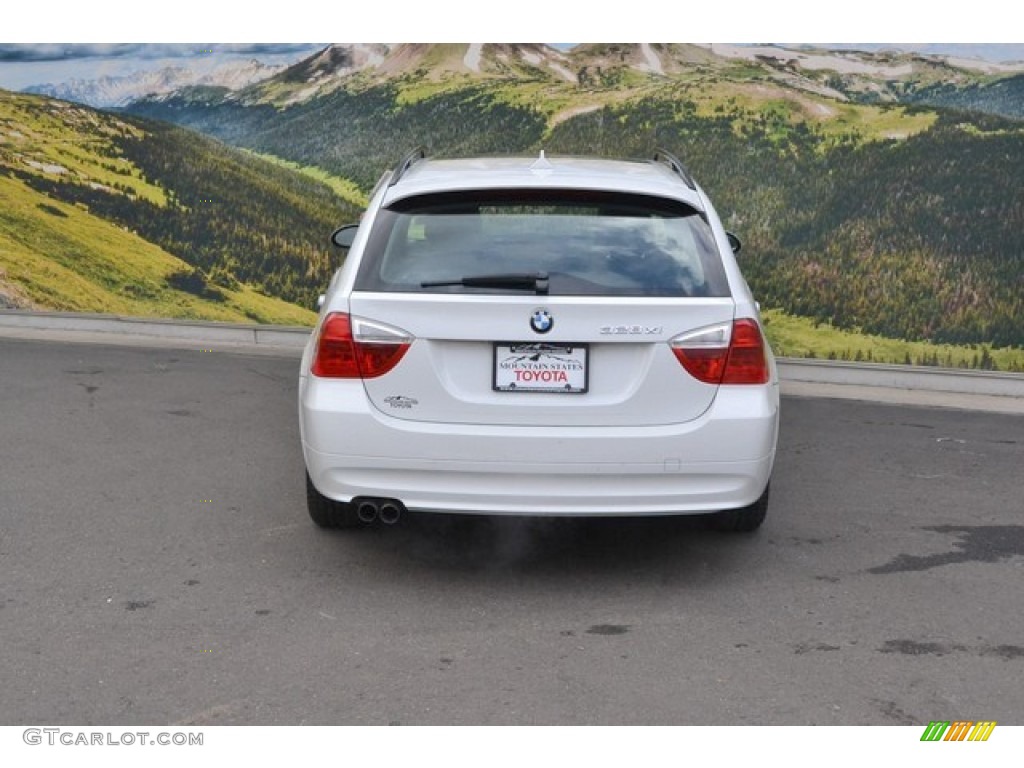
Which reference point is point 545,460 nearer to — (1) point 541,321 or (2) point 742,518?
(1) point 541,321

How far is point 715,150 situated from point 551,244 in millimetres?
8224

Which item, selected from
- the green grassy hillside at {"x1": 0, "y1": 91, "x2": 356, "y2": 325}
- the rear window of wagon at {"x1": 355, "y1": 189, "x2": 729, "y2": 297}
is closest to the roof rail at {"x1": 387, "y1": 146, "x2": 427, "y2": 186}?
the rear window of wagon at {"x1": 355, "y1": 189, "x2": 729, "y2": 297}

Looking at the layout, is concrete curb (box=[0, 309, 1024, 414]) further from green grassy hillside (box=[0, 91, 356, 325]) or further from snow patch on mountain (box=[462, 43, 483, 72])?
snow patch on mountain (box=[462, 43, 483, 72])

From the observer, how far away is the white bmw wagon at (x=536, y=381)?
5414 millimetres

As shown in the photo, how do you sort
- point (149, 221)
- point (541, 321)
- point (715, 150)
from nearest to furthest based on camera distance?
point (541, 321) < point (715, 150) < point (149, 221)

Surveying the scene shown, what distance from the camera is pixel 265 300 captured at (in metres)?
14.7

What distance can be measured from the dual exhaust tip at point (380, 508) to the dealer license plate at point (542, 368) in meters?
0.65

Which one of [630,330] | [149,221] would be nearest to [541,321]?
[630,330]

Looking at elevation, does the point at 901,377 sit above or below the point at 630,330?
below

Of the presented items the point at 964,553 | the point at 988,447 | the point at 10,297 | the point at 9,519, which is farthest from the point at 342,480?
the point at 10,297

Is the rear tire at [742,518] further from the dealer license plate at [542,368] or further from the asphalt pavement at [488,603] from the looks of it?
the dealer license plate at [542,368]

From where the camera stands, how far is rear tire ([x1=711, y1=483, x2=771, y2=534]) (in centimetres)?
635

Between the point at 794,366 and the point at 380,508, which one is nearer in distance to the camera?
the point at 380,508

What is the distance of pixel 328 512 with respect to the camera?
6.34 metres
